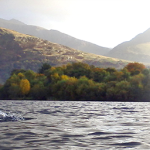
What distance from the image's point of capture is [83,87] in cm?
10631

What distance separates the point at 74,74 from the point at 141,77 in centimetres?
3498

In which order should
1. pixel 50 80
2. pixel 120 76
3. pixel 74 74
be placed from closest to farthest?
1. pixel 120 76
2. pixel 50 80
3. pixel 74 74

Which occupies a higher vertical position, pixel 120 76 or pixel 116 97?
pixel 120 76

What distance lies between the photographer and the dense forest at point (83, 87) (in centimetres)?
9962

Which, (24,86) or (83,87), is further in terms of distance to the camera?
(24,86)

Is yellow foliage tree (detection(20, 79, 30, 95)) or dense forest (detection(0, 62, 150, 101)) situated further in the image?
yellow foliage tree (detection(20, 79, 30, 95))

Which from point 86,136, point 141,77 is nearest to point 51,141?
point 86,136

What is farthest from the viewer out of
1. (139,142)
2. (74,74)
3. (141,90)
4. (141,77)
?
(74,74)

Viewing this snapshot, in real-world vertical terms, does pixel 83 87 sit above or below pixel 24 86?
above

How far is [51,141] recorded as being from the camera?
39.9 ft

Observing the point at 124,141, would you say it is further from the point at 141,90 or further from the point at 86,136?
the point at 141,90

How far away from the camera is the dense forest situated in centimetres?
9962

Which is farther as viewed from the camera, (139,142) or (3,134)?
(3,134)

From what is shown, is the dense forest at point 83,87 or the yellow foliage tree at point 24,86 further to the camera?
the yellow foliage tree at point 24,86
